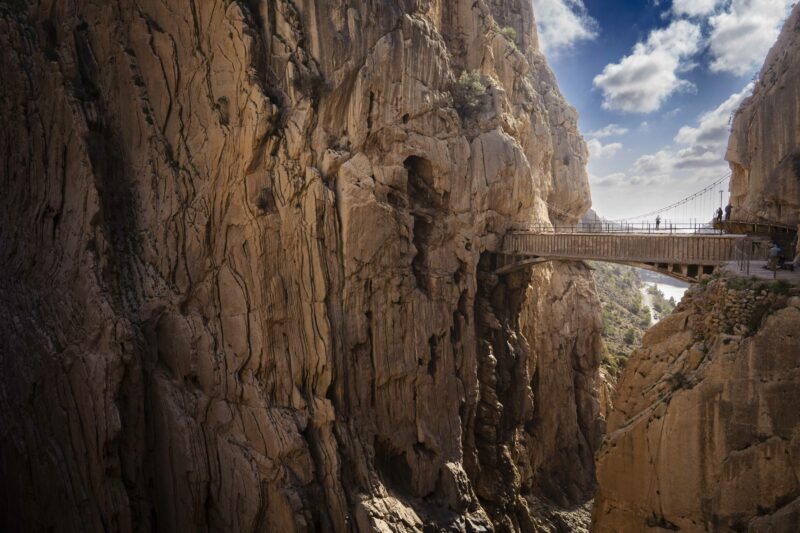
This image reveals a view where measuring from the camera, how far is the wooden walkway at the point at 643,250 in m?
15.0

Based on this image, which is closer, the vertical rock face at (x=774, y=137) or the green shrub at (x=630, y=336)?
the vertical rock face at (x=774, y=137)

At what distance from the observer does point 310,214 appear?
16.3 meters

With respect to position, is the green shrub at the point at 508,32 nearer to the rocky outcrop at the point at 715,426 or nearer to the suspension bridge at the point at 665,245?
the suspension bridge at the point at 665,245

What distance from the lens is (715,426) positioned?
931 centimetres

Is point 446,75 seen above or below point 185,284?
above

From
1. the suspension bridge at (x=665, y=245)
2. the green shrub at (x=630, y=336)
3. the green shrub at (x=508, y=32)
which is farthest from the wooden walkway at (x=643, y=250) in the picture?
the green shrub at (x=630, y=336)

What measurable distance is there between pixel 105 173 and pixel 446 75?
44.4 ft

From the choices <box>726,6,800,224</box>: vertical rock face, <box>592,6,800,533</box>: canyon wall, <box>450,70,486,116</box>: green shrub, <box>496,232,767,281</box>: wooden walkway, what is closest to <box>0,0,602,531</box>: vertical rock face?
<box>450,70,486,116</box>: green shrub

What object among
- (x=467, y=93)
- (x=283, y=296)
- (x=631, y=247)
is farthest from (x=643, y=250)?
(x=283, y=296)

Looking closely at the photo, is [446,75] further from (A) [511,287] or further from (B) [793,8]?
(B) [793,8]

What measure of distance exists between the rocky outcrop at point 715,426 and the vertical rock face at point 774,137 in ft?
26.1

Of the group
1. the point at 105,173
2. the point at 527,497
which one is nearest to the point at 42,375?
the point at 105,173

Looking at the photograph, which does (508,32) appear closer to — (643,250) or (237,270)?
(643,250)

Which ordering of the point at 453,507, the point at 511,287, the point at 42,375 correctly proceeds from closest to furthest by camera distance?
the point at 42,375
the point at 453,507
the point at 511,287
